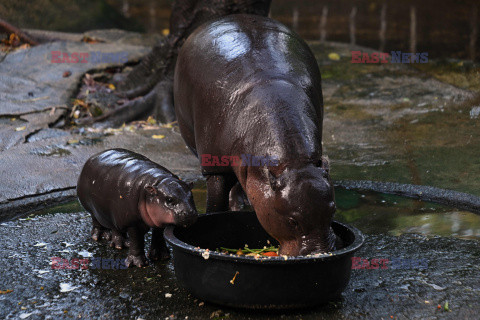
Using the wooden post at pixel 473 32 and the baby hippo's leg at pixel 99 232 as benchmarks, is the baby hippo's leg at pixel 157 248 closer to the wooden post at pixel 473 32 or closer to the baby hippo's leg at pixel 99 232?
the baby hippo's leg at pixel 99 232

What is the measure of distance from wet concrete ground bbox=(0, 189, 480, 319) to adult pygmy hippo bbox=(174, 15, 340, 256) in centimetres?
54

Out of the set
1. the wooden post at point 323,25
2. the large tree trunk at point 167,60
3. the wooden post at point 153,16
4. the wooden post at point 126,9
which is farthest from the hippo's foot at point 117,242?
the wooden post at point 126,9

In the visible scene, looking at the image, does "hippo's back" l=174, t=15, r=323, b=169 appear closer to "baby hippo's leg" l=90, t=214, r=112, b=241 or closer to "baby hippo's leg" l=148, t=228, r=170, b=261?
"baby hippo's leg" l=148, t=228, r=170, b=261

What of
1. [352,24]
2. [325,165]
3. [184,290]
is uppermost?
[325,165]

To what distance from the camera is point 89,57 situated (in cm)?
1077

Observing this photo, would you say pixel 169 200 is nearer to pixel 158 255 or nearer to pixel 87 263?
pixel 158 255

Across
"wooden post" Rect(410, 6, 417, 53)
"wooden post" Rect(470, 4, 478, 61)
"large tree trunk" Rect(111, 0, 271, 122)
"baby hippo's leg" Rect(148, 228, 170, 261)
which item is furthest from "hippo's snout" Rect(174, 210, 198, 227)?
"wooden post" Rect(410, 6, 417, 53)

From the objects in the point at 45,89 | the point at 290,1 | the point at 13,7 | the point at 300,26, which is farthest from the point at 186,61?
the point at 290,1

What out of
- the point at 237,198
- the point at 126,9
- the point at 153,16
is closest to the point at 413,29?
the point at 153,16

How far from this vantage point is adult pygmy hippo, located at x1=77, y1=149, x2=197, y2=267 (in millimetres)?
4121

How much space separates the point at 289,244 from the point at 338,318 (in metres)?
0.49

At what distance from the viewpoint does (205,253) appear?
11.2ft

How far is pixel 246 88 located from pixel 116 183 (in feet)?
3.79

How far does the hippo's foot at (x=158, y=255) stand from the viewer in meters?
4.48
